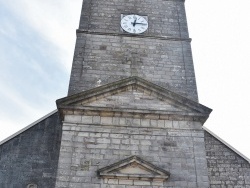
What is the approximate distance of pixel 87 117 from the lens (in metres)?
9.43

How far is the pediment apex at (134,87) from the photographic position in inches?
372

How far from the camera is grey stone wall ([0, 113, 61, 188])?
9.81 metres

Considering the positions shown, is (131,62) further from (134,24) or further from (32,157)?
(32,157)

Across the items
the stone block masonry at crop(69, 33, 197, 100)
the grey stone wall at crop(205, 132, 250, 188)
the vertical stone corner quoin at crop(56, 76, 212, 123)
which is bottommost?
the grey stone wall at crop(205, 132, 250, 188)

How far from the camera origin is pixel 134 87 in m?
10.0

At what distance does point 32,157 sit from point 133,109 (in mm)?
3240

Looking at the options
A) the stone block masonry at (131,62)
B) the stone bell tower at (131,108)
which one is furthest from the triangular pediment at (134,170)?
the stone block masonry at (131,62)

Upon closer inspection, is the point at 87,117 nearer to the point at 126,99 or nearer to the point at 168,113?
the point at 126,99

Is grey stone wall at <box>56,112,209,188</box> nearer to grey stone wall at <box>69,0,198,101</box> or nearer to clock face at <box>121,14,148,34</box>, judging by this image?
grey stone wall at <box>69,0,198,101</box>

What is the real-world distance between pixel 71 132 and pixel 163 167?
8.13 ft

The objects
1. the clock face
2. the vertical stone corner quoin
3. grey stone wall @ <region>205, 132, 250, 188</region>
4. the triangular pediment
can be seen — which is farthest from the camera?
the clock face

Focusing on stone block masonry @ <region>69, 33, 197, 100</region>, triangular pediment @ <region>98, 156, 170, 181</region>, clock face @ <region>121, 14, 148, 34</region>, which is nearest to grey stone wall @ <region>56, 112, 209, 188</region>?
triangular pediment @ <region>98, 156, 170, 181</region>

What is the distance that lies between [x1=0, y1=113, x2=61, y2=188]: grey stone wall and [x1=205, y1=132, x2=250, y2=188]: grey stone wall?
4532 mm

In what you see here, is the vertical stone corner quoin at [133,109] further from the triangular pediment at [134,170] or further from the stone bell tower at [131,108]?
the triangular pediment at [134,170]
